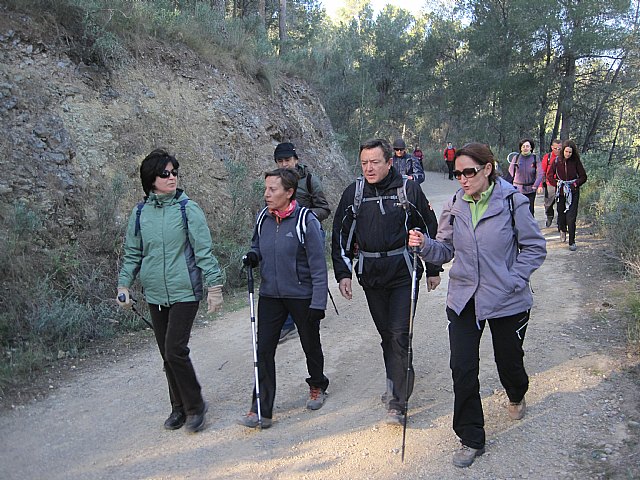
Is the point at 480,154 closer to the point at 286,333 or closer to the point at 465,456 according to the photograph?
the point at 465,456

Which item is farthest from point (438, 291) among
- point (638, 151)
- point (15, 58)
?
point (638, 151)

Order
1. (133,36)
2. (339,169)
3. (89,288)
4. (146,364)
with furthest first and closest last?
1. (339,169)
2. (133,36)
3. (89,288)
4. (146,364)

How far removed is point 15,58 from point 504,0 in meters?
29.1

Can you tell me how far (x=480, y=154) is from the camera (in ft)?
11.7

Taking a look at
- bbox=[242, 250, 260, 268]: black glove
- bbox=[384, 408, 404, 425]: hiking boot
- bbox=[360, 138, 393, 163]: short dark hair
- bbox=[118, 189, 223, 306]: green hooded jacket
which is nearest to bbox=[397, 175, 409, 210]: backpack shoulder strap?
bbox=[360, 138, 393, 163]: short dark hair

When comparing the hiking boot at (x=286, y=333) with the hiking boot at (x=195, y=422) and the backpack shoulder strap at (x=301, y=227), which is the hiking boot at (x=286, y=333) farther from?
the backpack shoulder strap at (x=301, y=227)

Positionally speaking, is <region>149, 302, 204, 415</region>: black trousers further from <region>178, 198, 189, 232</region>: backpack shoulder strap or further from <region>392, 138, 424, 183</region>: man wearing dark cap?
<region>392, 138, 424, 183</region>: man wearing dark cap

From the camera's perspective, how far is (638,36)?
64.4 ft

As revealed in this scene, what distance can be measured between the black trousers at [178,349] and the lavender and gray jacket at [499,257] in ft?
6.43

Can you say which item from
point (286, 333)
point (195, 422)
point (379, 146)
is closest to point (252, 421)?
point (195, 422)

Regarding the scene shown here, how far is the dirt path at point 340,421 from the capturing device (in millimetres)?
3594

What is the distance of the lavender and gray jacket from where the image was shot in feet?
11.4

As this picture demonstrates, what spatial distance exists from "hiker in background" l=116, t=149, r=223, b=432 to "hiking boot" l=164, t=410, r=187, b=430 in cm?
14

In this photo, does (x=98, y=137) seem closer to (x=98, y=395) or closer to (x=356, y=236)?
(x=98, y=395)
